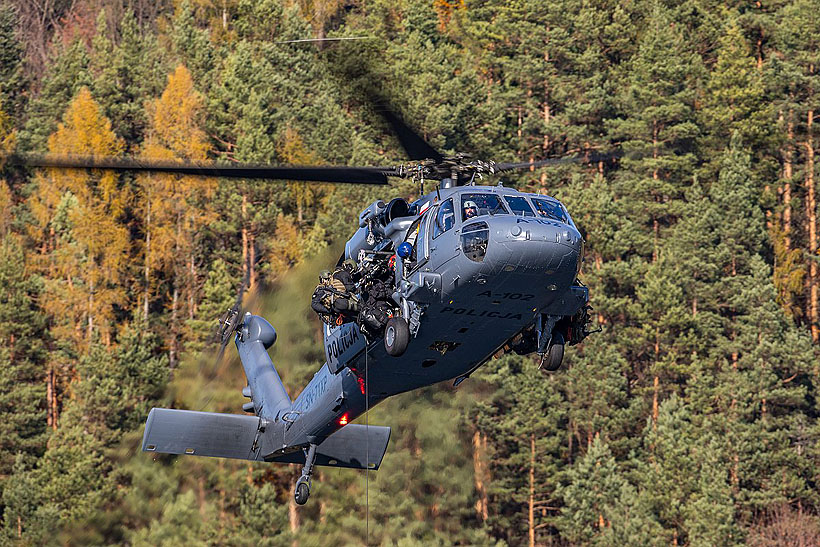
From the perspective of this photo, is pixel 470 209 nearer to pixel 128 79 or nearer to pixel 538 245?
pixel 538 245

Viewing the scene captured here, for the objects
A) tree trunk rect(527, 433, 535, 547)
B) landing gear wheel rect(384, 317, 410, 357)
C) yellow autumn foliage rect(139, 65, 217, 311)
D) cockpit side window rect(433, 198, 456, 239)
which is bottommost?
tree trunk rect(527, 433, 535, 547)

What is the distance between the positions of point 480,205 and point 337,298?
10.1ft

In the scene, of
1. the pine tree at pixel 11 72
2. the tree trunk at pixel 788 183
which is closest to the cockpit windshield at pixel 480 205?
the tree trunk at pixel 788 183

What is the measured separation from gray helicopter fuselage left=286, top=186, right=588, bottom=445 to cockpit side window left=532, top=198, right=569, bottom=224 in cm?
4

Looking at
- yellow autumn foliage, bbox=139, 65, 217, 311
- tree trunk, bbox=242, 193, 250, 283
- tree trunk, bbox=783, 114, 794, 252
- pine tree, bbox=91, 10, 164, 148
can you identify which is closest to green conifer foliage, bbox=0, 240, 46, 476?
yellow autumn foliage, bbox=139, 65, 217, 311

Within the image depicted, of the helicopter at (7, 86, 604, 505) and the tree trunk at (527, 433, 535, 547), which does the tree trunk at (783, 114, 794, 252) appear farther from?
the helicopter at (7, 86, 604, 505)

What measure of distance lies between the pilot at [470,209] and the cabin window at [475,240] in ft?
1.00

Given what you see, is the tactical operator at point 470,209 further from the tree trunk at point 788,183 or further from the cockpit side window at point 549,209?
the tree trunk at point 788,183

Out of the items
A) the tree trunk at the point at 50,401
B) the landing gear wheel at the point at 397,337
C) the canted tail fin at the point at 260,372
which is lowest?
the tree trunk at the point at 50,401

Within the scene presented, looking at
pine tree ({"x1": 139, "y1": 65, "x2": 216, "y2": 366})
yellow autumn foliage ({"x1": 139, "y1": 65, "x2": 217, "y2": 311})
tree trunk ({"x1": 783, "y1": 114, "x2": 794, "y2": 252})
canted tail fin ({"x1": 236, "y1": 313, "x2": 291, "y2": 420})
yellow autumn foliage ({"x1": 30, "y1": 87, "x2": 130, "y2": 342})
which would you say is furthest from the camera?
tree trunk ({"x1": 783, "y1": 114, "x2": 794, "y2": 252})

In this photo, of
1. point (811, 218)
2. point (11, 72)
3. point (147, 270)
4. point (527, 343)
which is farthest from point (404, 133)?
point (11, 72)

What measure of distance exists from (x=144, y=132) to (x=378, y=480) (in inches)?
1347

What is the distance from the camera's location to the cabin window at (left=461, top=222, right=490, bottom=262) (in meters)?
21.9

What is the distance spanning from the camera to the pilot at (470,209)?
22484 mm
